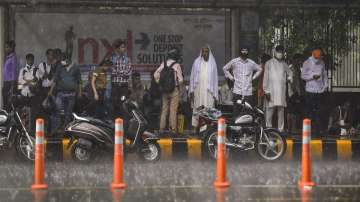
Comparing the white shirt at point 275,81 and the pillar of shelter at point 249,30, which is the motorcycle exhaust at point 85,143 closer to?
the white shirt at point 275,81

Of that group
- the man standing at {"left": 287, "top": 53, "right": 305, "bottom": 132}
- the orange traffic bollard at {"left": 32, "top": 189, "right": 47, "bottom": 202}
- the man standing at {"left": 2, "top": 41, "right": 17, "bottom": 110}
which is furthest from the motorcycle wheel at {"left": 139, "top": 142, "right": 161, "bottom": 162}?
the man standing at {"left": 287, "top": 53, "right": 305, "bottom": 132}

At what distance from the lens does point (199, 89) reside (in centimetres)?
1600

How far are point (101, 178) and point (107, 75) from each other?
4827 millimetres

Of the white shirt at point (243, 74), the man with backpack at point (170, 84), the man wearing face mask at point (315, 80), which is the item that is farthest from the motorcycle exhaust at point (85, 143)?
the man wearing face mask at point (315, 80)

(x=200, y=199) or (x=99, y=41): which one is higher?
(x=99, y=41)

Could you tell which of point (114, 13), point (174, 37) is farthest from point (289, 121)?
point (114, 13)

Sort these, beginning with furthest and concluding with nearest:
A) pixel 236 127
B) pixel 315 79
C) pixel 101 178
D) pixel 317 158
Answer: pixel 315 79 < pixel 317 158 < pixel 236 127 < pixel 101 178

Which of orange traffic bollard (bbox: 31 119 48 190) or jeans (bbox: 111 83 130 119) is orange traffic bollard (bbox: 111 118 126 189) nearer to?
orange traffic bollard (bbox: 31 119 48 190)

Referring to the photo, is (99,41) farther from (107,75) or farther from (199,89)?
(199,89)

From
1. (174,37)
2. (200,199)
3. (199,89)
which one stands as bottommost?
(200,199)

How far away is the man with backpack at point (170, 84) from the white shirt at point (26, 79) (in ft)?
7.80

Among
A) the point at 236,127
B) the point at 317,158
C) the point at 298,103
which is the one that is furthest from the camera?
the point at 298,103

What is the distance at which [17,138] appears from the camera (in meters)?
13.6

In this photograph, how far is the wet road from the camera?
32.4ft
